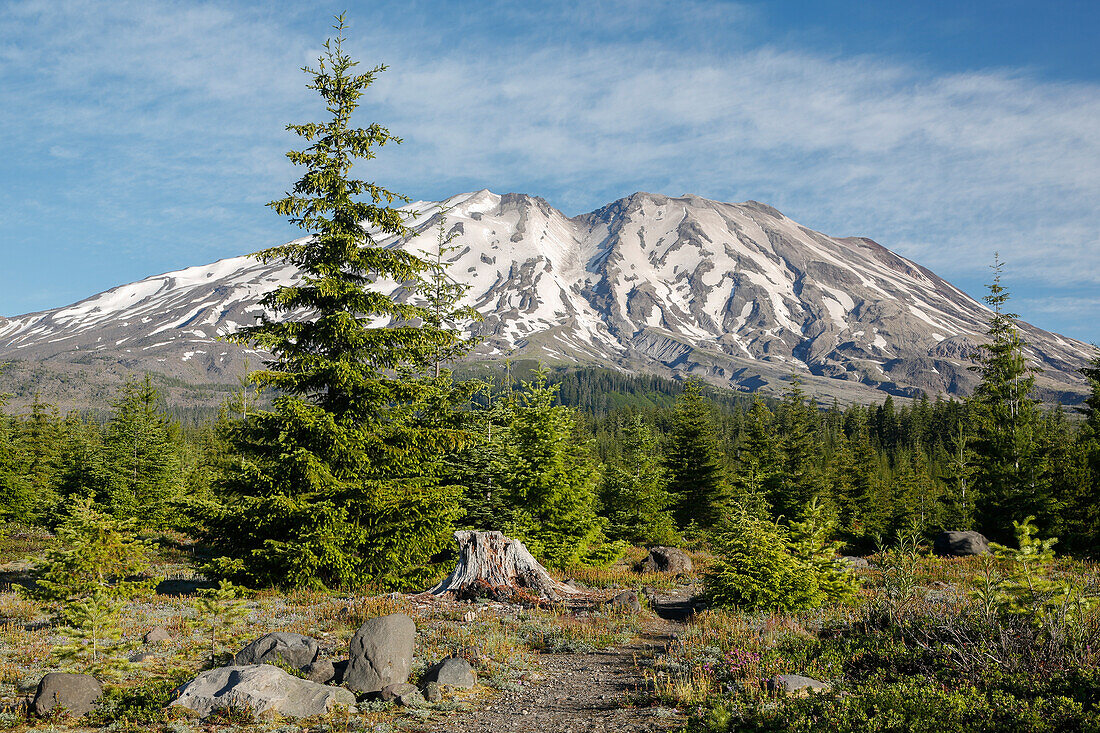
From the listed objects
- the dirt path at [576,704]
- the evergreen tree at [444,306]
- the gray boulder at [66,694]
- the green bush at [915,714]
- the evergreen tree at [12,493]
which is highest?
the evergreen tree at [444,306]

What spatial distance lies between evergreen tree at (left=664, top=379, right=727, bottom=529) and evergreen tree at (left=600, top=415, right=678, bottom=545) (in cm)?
471

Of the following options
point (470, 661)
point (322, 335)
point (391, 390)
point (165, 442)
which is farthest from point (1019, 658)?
point (165, 442)

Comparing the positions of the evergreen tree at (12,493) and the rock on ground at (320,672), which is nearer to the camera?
the rock on ground at (320,672)

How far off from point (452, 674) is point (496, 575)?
6.33 m

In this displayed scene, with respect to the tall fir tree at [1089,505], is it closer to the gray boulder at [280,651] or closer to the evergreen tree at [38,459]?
the gray boulder at [280,651]

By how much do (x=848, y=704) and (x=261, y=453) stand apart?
12246 millimetres

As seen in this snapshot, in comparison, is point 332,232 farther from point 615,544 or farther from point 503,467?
point 615,544

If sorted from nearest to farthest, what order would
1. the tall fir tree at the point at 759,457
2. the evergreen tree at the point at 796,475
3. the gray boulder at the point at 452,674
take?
the gray boulder at the point at 452,674
the evergreen tree at the point at 796,475
the tall fir tree at the point at 759,457

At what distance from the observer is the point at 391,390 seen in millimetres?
14203

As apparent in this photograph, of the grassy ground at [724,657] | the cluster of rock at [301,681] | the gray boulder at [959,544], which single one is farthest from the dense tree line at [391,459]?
the cluster of rock at [301,681]

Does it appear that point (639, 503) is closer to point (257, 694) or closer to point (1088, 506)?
point (1088, 506)

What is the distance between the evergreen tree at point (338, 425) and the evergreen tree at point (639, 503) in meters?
16.9

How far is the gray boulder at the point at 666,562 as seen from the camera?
66.2 feet

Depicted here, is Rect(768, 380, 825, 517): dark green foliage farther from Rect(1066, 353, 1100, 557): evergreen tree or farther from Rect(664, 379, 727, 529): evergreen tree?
Rect(1066, 353, 1100, 557): evergreen tree
